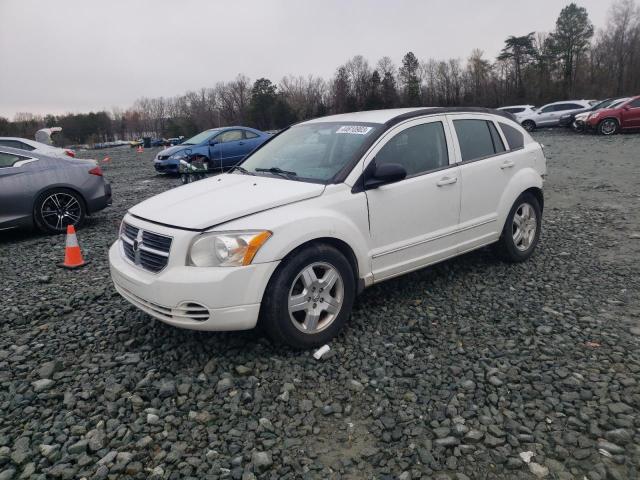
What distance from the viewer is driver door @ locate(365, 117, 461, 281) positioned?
3873 millimetres

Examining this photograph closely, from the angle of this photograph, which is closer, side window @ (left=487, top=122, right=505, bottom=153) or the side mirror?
the side mirror

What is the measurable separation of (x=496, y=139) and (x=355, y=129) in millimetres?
1743

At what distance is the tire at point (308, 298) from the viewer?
10.7 ft

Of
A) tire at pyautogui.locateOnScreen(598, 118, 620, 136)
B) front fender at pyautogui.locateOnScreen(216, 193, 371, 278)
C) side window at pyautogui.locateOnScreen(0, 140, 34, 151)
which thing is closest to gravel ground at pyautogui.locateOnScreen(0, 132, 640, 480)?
front fender at pyautogui.locateOnScreen(216, 193, 371, 278)

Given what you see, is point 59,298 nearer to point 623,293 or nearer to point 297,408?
point 297,408

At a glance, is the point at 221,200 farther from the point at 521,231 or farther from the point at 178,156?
the point at 178,156

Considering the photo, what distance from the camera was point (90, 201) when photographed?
7.80m

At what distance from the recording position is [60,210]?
24.9ft

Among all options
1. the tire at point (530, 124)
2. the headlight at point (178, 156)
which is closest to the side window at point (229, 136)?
the headlight at point (178, 156)

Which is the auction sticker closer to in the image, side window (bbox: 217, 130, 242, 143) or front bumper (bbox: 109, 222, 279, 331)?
front bumper (bbox: 109, 222, 279, 331)

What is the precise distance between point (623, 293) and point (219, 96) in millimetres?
104741

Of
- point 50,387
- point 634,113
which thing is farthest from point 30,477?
point 634,113

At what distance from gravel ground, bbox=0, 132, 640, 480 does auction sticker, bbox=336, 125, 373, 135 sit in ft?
5.08

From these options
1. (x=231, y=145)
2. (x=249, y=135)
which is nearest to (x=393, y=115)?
(x=231, y=145)
